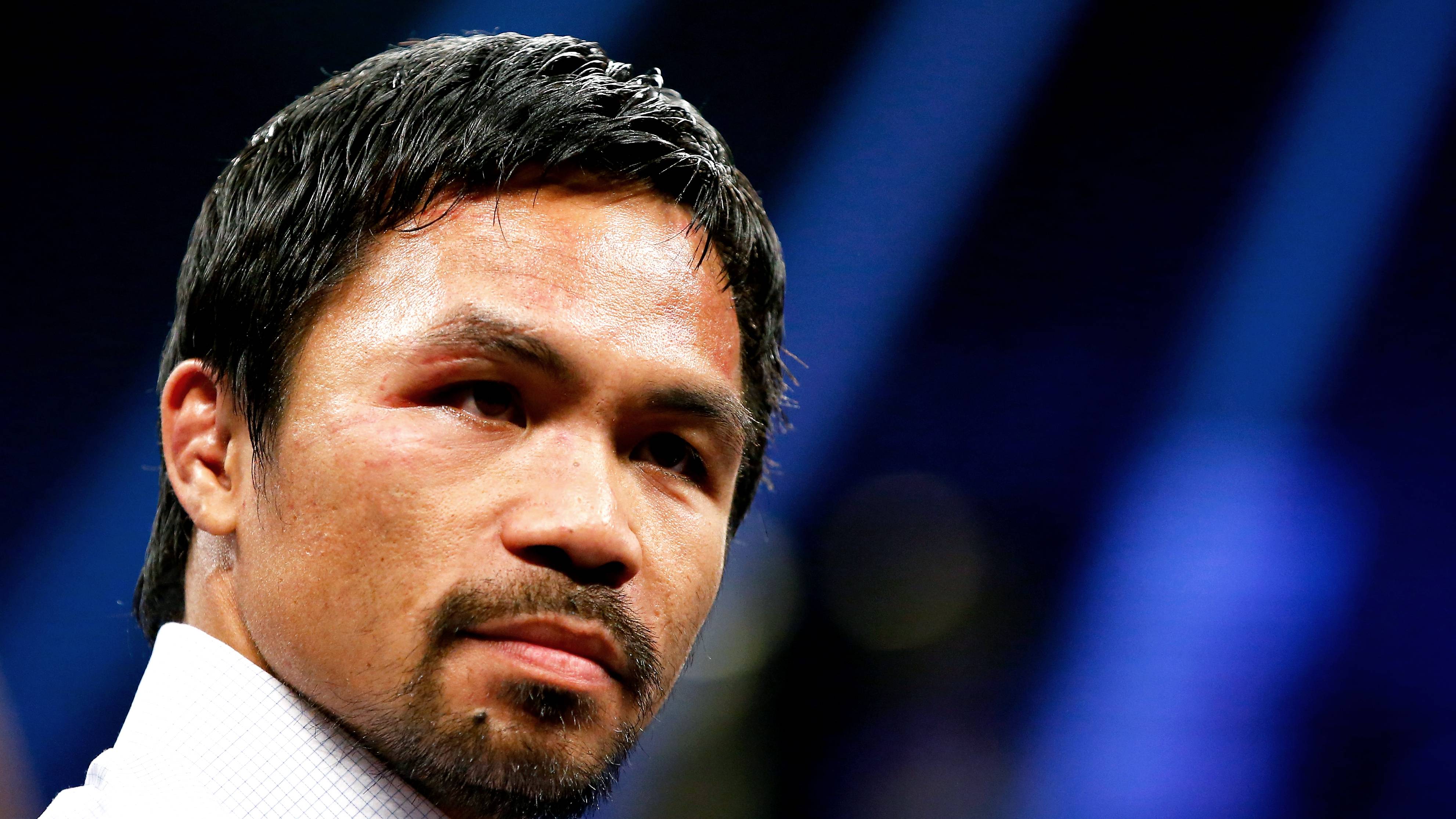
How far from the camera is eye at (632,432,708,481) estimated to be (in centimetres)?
128

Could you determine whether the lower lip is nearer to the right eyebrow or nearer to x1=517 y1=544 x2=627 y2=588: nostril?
x1=517 y1=544 x2=627 y2=588: nostril

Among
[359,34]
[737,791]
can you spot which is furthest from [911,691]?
[359,34]

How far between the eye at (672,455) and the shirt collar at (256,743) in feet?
1.42

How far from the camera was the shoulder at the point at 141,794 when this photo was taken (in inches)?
40.5

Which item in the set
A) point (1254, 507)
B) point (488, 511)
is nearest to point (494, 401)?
point (488, 511)

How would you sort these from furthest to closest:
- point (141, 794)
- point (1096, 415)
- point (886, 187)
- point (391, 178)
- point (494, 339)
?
point (1096, 415) < point (886, 187) < point (391, 178) < point (494, 339) < point (141, 794)

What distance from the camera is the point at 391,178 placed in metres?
1.28

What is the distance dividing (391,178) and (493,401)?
31cm

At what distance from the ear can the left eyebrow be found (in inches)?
18.1

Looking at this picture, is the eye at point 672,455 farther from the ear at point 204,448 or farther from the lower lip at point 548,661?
the ear at point 204,448

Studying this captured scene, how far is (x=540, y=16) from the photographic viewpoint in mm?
3459

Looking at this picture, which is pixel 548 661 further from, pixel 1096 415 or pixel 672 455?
pixel 1096 415

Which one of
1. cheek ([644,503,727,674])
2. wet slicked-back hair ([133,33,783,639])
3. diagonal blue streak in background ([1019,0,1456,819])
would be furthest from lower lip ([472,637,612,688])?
diagonal blue streak in background ([1019,0,1456,819])

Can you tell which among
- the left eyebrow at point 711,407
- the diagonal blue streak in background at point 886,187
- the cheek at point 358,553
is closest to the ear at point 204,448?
the cheek at point 358,553
